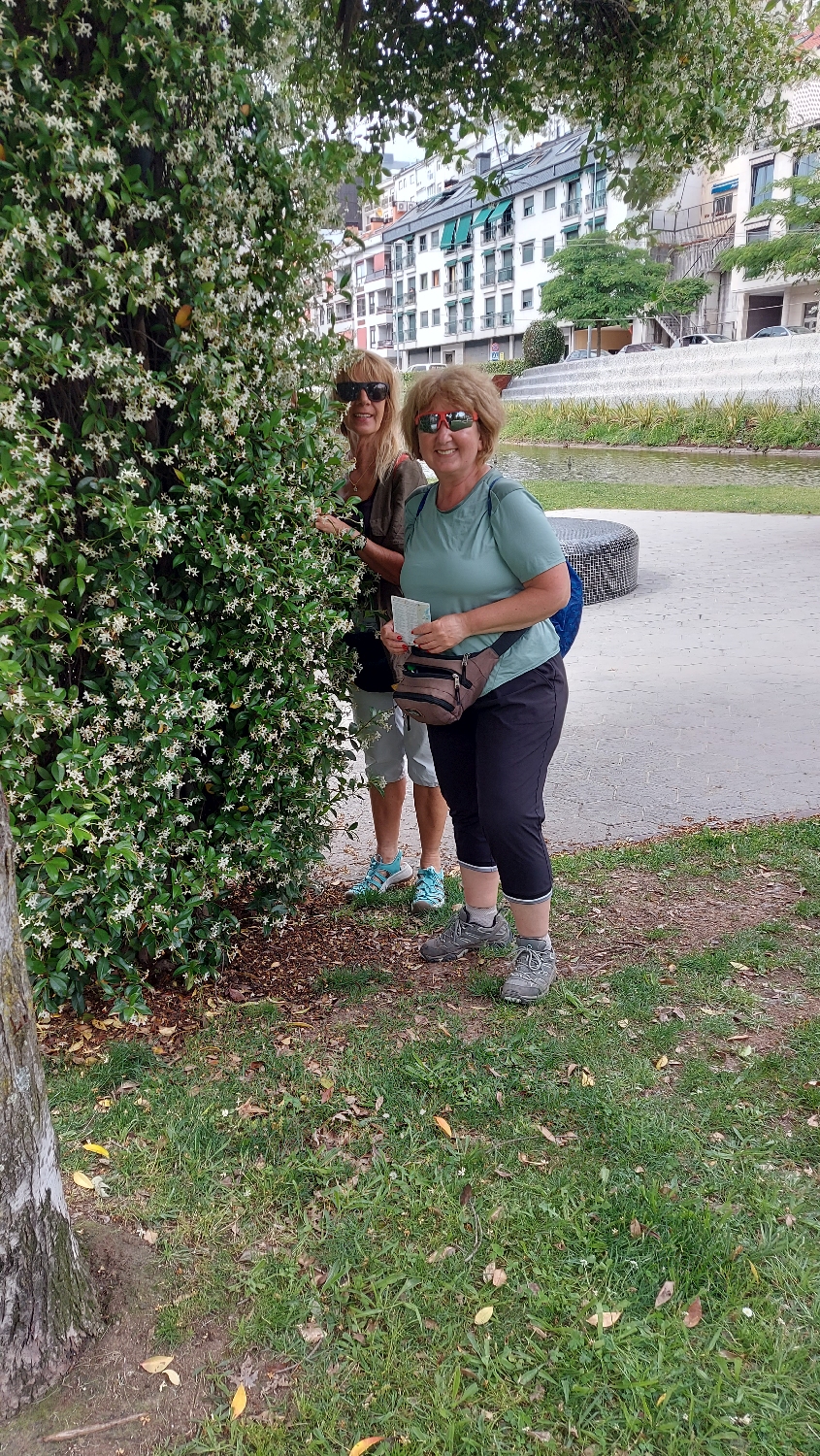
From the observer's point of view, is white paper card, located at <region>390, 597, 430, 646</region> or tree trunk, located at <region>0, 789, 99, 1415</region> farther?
white paper card, located at <region>390, 597, 430, 646</region>

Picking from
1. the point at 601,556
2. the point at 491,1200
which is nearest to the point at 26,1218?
the point at 491,1200

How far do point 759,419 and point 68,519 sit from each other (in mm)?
23856

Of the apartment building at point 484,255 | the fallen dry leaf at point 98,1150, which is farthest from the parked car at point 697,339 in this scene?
the fallen dry leaf at point 98,1150

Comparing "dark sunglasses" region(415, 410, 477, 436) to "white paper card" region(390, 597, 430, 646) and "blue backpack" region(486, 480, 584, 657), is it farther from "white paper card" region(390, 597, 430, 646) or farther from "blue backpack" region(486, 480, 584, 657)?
"blue backpack" region(486, 480, 584, 657)

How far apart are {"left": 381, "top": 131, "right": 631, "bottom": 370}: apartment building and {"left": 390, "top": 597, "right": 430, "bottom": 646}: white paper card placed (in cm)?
4463

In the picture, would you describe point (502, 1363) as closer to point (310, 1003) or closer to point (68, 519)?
point (310, 1003)

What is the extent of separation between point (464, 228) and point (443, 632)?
6183 centimetres

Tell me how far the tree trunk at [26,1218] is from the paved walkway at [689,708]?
108 inches

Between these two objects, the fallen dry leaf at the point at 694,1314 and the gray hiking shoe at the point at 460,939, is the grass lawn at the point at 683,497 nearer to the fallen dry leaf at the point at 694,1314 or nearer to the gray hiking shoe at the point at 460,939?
the gray hiking shoe at the point at 460,939

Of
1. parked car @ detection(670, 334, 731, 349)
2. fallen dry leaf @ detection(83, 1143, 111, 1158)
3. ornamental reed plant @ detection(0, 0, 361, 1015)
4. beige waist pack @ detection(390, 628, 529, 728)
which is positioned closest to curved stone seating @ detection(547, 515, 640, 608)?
beige waist pack @ detection(390, 628, 529, 728)

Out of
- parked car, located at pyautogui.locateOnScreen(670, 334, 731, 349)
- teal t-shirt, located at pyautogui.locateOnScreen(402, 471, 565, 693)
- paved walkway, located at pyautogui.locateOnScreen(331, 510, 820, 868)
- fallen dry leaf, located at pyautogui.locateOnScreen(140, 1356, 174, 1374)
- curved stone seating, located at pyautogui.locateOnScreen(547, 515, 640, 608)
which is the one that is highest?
parked car, located at pyautogui.locateOnScreen(670, 334, 731, 349)

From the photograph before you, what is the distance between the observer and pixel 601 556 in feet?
29.8

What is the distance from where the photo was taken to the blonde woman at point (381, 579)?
3.39 metres

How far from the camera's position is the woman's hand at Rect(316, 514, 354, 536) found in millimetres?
3147
